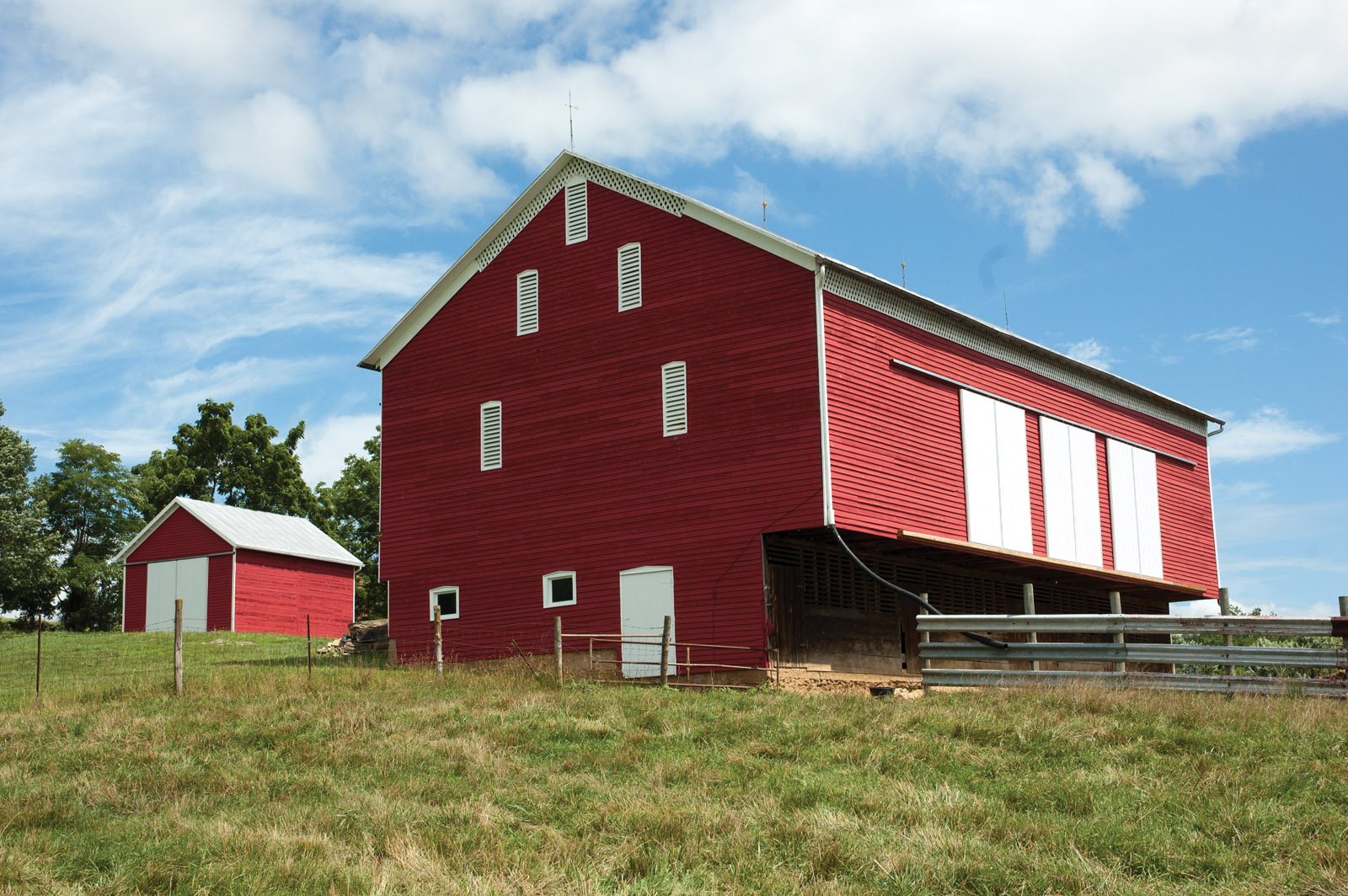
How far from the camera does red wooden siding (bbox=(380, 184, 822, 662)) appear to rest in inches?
918

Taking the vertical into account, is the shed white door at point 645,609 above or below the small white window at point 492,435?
below

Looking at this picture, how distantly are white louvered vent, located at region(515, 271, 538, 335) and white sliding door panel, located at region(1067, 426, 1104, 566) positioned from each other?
12877mm

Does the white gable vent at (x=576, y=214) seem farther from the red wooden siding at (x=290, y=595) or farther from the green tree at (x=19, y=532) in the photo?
the green tree at (x=19, y=532)

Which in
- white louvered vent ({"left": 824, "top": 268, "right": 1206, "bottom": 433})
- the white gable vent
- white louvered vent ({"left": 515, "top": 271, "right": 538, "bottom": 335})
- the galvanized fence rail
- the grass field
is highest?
the white gable vent

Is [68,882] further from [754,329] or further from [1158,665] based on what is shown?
[1158,665]

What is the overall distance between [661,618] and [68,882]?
15.1 meters

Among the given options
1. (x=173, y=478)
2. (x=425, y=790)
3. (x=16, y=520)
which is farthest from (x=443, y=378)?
(x=173, y=478)

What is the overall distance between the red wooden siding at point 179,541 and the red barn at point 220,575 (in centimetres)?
3

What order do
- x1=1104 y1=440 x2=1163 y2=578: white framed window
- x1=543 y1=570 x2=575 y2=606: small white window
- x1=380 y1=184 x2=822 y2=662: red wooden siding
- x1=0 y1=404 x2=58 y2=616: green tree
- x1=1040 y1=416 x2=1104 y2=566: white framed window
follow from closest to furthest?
x1=380 y1=184 x2=822 y2=662: red wooden siding → x1=543 y1=570 x2=575 y2=606: small white window → x1=1040 y1=416 x2=1104 y2=566: white framed window → x1=1104 y1=440 x2=1163 y2=578: white framed window → x1=0 y1=404 x2=58 y2=616: green tree

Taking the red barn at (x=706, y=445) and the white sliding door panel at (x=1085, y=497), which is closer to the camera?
the red barn at (x=706, y=445)

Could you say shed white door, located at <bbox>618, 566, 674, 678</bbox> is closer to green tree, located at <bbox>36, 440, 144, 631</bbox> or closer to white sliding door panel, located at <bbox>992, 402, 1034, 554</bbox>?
white sliding door panel, located at <bbox>992, 402, 1034, 554</bbox>

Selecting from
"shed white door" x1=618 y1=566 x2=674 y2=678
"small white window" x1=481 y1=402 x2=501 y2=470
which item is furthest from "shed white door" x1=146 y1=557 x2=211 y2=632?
"shed white door" x1=618 y1=566 x2=674 y2=678

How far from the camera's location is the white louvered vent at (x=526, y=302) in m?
27.3

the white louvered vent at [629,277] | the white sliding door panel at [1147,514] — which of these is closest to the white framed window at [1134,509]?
the white sliding door panel at [1147,514]
